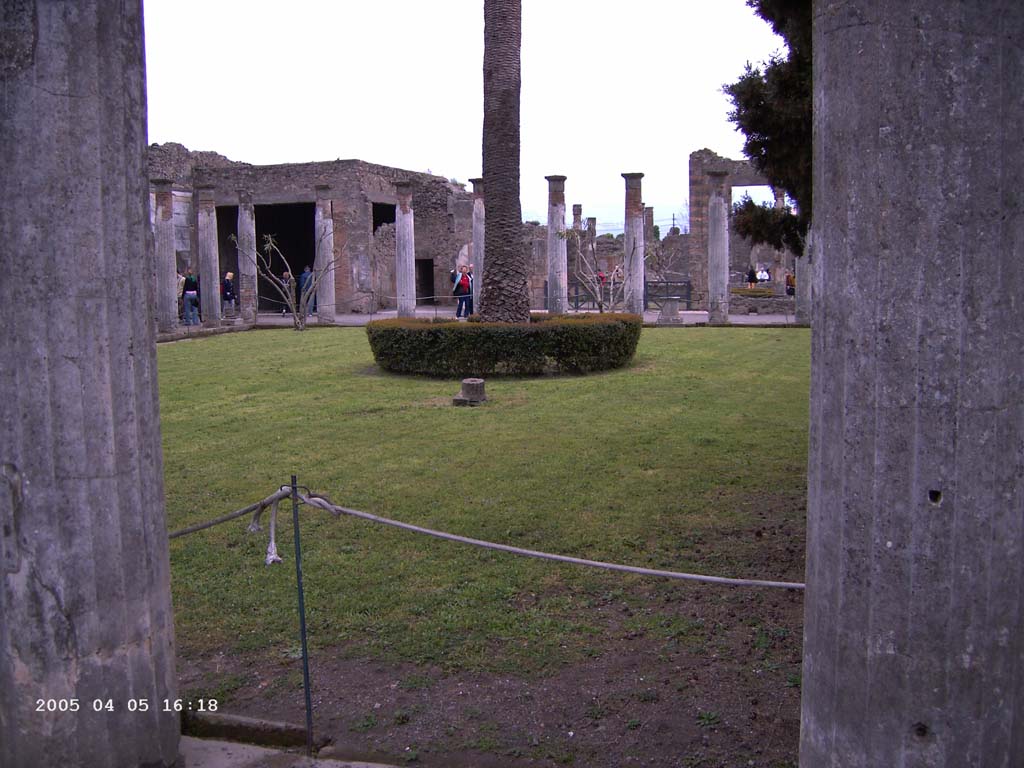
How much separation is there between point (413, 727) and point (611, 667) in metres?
0.85

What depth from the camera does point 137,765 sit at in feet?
9.48

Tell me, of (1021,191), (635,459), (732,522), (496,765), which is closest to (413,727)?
(496,765)

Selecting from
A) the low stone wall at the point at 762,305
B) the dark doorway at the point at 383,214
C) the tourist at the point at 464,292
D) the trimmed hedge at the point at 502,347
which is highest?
the dark doorway at the point at 383,214

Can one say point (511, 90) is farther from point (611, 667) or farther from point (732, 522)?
point (611, 667)

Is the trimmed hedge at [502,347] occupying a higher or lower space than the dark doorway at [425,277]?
lower

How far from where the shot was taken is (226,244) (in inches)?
1239

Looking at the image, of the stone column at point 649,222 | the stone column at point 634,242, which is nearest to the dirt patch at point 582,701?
the stone column at point 634,242

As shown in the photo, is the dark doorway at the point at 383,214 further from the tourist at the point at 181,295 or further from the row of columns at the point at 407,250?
the tourist at the point at 181,295

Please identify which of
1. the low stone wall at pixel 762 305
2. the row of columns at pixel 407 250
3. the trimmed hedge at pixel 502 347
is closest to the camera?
the trimmed hedge at pixel 502 347

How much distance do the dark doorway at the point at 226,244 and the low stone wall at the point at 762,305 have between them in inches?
613

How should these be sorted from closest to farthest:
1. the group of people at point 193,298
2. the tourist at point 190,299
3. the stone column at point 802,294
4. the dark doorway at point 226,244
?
the stone column at point 802,294, the tourist at point 190,299, the group of people at point 193,298, the dark doorway at point 226,244

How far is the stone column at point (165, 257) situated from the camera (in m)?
22.4

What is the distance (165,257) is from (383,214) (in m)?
11.3

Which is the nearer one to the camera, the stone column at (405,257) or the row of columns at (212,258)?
the row of columns at (212,258)
